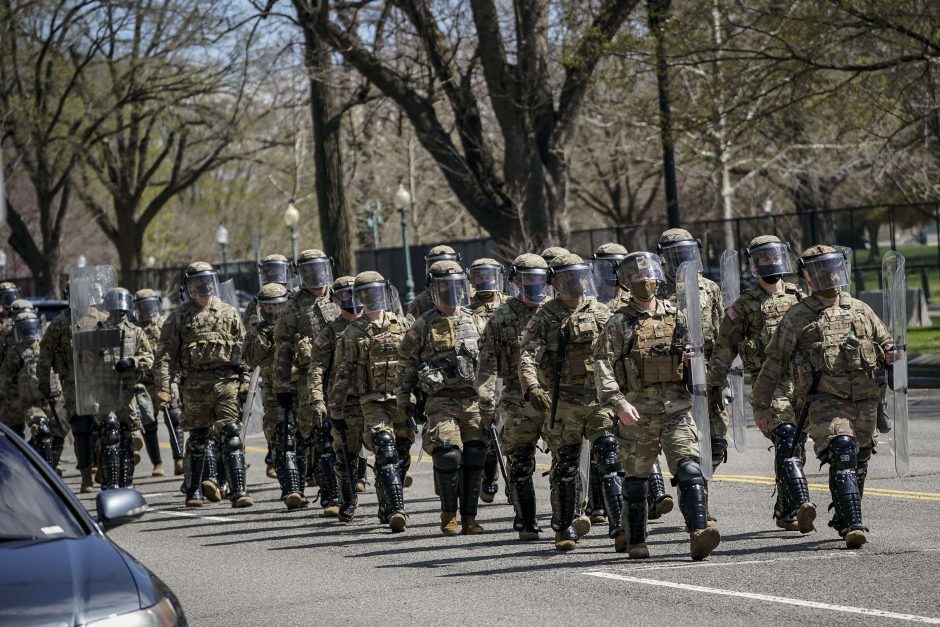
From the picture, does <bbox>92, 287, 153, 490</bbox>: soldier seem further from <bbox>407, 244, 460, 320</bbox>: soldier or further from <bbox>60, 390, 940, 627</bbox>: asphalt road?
<bbox>407, 244, 460, 320</bbox>: soldier

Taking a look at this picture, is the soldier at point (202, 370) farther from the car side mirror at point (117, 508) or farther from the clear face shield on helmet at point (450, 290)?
the car side mirror at point (117, 508)

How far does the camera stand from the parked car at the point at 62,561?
4.59 m

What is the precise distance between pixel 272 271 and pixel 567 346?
5.14 m

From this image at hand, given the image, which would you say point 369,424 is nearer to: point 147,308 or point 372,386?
point 372,386

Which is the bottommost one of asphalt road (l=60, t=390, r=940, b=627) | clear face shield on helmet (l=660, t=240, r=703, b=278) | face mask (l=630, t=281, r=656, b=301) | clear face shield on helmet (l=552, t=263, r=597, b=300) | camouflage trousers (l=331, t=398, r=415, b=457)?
asphalt road (l=60, t=390, r=940, b=627)

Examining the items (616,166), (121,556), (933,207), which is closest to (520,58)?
(933,207)

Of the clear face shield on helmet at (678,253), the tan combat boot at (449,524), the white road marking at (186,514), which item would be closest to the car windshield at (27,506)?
the tan combat boot at (449,524)

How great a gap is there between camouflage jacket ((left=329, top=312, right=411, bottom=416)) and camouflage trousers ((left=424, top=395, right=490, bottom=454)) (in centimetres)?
61

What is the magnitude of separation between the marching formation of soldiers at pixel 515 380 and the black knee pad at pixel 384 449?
2 centimetres

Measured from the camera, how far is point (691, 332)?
864cm

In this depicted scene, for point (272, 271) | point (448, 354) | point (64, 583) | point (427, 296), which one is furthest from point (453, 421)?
point (64, 583)

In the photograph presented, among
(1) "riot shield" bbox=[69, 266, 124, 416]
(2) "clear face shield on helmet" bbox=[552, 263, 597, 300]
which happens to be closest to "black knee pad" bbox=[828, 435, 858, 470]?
(2) "clear face shield on helmet" bbox=[552, 263, 597, 300]

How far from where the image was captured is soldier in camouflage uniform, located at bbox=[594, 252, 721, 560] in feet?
28.6

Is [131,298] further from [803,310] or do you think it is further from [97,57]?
[97,57]
